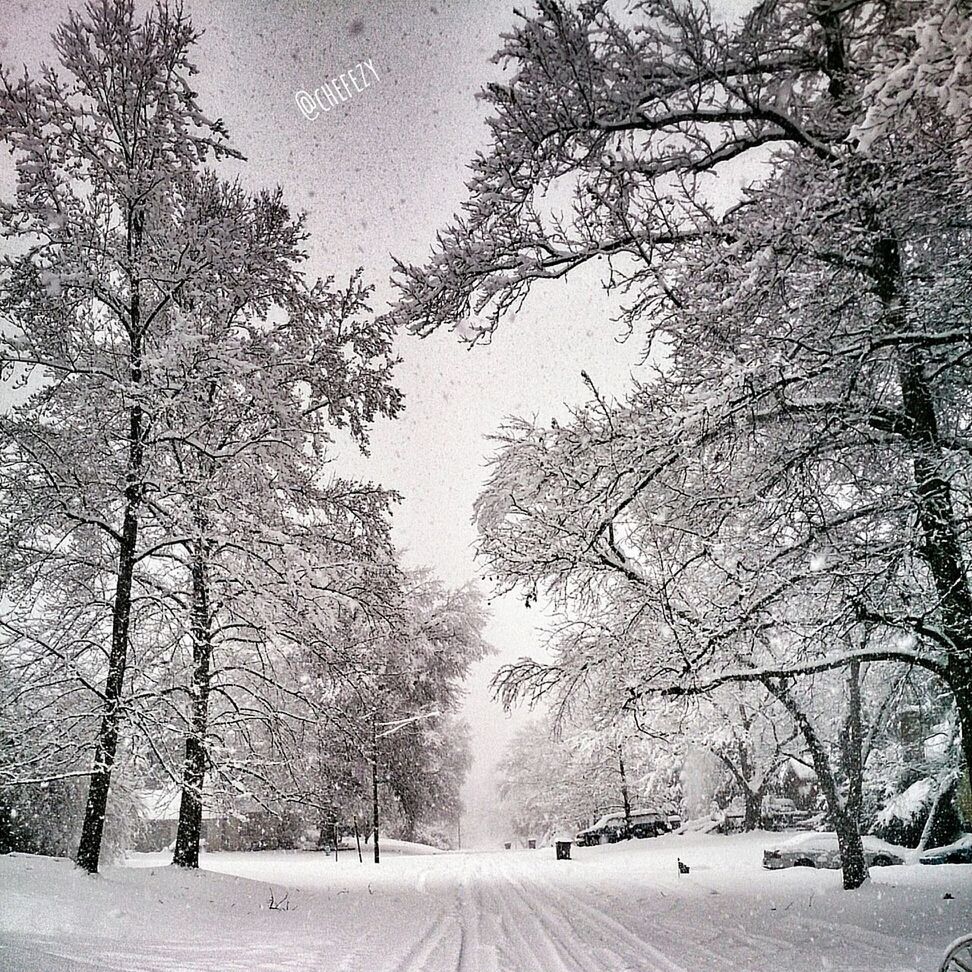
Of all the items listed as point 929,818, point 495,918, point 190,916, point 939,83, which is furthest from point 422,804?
point 939,83

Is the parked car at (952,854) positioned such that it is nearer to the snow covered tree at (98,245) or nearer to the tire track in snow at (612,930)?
the tire track in snow at (612,930)

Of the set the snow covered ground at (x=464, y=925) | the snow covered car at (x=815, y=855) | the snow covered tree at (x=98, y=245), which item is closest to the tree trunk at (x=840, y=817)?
the snow covered ground at (x=464, y=925)

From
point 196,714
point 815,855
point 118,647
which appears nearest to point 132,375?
point 118,647

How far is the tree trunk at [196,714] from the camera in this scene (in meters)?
8.45

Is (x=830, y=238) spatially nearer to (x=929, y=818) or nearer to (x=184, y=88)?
(x=184, y=88)

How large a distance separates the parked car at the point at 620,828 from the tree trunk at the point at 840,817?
17.6 meters

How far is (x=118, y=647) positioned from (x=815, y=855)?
15.1m

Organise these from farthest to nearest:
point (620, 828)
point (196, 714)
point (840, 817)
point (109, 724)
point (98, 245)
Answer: point (620, 828)
point (840, 817)
point (196, 714)
point (98, 245)
point (109, 724)

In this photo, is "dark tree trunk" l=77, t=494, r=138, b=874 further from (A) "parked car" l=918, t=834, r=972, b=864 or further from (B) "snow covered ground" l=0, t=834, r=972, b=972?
(A) "parked car" l=918, t=834, r=972, b=864

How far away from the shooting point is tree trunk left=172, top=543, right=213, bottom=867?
8.45 meters

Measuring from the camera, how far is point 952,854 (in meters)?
14.1

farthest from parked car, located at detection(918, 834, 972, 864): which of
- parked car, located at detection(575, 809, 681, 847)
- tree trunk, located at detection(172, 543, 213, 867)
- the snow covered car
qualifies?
tree trunk, located at detection(172, 543, 213, 867)

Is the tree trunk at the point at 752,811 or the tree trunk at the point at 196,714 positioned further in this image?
the tree trunk at the point at 752,811

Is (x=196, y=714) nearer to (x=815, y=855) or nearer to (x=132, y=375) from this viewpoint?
(x=132, y=375)
